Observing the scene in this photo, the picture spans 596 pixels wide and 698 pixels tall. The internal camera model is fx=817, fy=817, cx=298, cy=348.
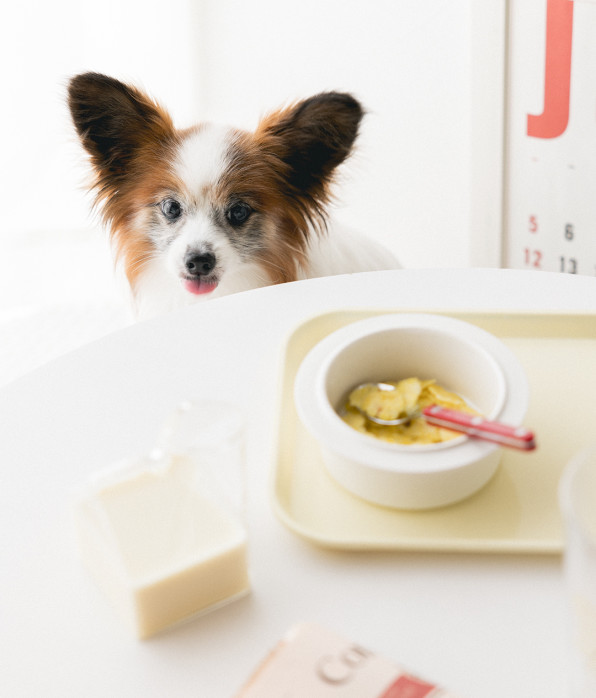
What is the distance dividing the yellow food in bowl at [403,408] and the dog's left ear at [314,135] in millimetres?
737

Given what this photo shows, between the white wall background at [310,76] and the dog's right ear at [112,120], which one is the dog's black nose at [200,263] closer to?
the dog's right ear at [112,120]

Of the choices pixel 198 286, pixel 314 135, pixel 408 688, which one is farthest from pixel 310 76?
pixel 408 688

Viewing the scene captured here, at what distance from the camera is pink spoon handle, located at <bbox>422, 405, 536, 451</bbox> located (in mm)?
690

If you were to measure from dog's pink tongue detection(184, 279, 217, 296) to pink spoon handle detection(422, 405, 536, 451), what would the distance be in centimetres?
84

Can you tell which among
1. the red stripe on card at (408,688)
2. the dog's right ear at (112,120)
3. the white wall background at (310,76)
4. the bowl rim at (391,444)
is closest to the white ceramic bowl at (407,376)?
the bowl rim at (391,444)

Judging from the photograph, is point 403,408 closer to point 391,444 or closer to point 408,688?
point 391,444

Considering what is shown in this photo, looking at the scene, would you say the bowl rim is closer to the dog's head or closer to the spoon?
the spoon

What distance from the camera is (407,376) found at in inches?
35.8

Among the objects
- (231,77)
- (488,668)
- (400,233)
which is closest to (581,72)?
(400,233)

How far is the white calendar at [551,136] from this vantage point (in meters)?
1.97

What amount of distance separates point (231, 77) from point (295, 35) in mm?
238

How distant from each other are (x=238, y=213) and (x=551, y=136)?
98 cm

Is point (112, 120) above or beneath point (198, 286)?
above

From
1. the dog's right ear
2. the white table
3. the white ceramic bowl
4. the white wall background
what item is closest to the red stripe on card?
the white table
